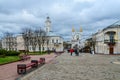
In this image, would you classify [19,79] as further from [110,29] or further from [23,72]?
[110,29]

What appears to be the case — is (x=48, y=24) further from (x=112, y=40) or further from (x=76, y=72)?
(x=76, y=72)

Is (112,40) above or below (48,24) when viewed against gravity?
below

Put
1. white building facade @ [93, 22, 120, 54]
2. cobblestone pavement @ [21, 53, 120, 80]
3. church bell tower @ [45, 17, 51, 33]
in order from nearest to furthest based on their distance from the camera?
cobblestone pavement @ [21, 53, 120, 80] < white building facade @ [93, 22, 120, 54] < church bell tower @ [45, 17, 51, 33]

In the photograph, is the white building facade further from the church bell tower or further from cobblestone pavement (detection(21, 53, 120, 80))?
cobblestone pavement (detection(21, 53, 120, 80))

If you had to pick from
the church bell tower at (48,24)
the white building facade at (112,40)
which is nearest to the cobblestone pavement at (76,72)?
the white building facade at (112,40)

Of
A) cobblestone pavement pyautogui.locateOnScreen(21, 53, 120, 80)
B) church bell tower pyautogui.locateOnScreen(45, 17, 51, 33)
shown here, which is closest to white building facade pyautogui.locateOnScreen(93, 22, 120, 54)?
church bell tower pyautogui.locateOnScreen(45, 17, 51, 33)

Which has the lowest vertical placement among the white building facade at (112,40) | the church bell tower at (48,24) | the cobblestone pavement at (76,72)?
the cobblestone pavement at (76,72)

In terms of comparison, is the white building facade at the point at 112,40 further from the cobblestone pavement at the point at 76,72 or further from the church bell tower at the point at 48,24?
the cobblestone pavement at the point at 76,72

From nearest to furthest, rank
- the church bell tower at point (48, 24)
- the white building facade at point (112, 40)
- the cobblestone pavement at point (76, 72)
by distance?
the cobblestone pavement at point (76, 72) → the white building facade at point (112, 40) → the church bell tower at point (48, 24)

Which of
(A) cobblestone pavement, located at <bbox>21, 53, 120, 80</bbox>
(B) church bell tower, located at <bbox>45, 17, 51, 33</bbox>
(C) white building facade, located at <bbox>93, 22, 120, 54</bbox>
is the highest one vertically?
(B) church bell tower, located at <bbox>45, 17, 51, 33</bbox>

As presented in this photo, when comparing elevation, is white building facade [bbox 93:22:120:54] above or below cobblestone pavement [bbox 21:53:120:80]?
above

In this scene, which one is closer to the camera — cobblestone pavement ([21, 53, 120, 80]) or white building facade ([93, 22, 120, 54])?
cobblestone pavement ([21, 53, 120, 80])

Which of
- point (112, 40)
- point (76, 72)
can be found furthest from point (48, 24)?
point (76, 72)

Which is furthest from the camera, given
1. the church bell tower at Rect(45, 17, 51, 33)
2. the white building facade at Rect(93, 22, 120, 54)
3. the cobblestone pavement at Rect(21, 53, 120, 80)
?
the church bell tower at Rect(45, 17, 51, 33)
